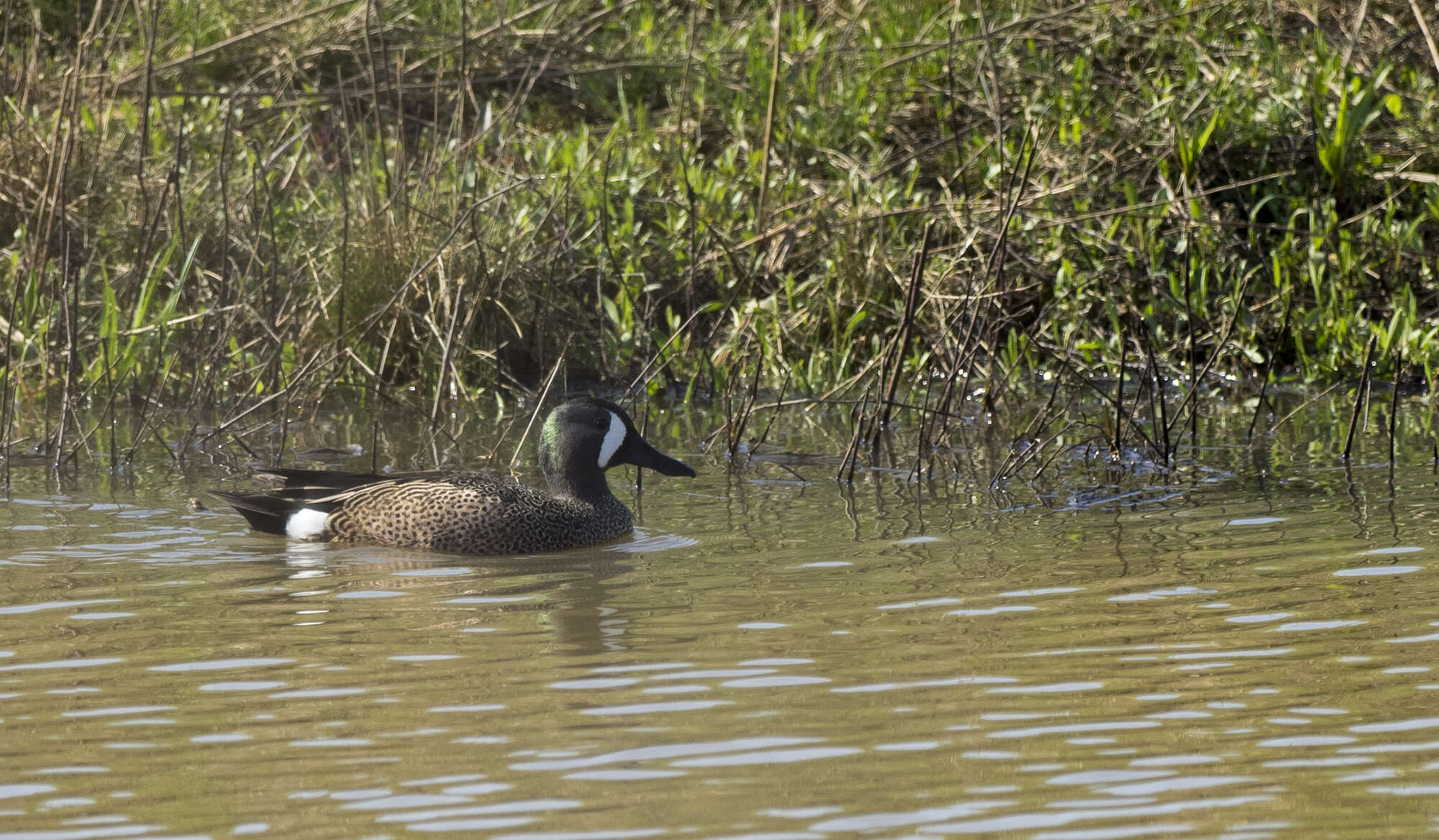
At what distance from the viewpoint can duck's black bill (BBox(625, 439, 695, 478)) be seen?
6.28 m

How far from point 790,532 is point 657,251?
4.04m

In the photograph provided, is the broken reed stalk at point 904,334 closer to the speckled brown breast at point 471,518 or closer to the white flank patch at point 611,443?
the white flank patch at point 611,443

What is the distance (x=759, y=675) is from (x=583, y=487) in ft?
7.87

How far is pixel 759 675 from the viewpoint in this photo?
3795 millimetres

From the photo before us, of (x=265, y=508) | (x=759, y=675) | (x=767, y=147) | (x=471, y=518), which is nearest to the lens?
(x=759, y=675)

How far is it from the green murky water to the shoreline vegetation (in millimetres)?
1398

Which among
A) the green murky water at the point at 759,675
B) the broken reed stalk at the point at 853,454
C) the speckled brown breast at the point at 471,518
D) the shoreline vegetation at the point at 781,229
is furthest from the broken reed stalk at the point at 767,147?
the speckled brown breast at the point at 471,518

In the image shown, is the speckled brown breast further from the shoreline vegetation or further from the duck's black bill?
the shoreline vegetation

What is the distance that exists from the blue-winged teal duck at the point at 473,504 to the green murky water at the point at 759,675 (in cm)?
11

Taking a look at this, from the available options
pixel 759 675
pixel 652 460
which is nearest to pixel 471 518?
pixel 652 460

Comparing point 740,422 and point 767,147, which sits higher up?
point 767,147

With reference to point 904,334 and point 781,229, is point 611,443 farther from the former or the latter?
point 781,229

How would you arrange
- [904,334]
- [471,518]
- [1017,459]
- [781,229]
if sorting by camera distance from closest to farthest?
[471,518], [904,334], [1017,459], [781,229]

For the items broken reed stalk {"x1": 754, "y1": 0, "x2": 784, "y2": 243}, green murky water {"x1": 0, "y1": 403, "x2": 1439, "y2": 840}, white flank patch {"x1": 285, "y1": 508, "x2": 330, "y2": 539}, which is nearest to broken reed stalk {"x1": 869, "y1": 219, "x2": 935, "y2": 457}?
green murky water {"x1": 0, "y1": 403, "x2": 1439, "y2": 840}
